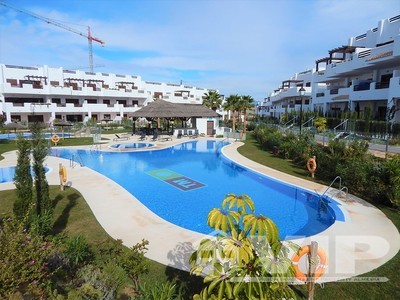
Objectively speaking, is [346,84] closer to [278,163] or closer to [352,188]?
[278,163]

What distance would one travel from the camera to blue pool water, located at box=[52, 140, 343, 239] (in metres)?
10.5

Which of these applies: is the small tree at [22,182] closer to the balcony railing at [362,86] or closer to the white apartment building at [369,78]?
the white apartment building at [369,78]

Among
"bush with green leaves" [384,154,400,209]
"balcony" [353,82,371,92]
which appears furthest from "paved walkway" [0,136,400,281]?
"balcony" [353,82,371,92]

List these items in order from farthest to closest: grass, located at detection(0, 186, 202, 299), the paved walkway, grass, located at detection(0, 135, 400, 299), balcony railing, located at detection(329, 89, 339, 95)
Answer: balcony railing, located at detection(329, 89, 339, 95) < the paved walkway < grass, located at detection(0, 186, 202, 299) < grass, located at detection(0, 135, 400, 299)

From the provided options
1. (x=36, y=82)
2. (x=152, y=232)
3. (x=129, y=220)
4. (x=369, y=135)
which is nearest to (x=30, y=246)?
(x=152, y=232)

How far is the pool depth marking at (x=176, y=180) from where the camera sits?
14.6m

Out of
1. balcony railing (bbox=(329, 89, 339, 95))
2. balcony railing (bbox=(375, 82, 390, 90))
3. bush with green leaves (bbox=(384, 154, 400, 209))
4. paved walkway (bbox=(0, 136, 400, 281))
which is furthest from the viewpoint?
balcony railing (bbox=(329, 89, 339, 95))

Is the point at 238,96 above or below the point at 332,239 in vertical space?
above

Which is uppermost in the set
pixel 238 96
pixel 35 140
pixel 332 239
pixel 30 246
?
A: pixel 238 96

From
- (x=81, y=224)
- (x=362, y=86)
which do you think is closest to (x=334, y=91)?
(x=362, y=86)

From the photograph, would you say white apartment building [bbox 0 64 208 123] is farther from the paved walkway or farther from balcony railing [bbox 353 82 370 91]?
balcony railing [bbox 353 82 370 91]

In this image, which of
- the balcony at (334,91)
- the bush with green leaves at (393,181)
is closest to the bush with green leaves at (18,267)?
the bush with green leaves at (393,181)

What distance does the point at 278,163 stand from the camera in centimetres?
1894

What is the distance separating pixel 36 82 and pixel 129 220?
145 ft
